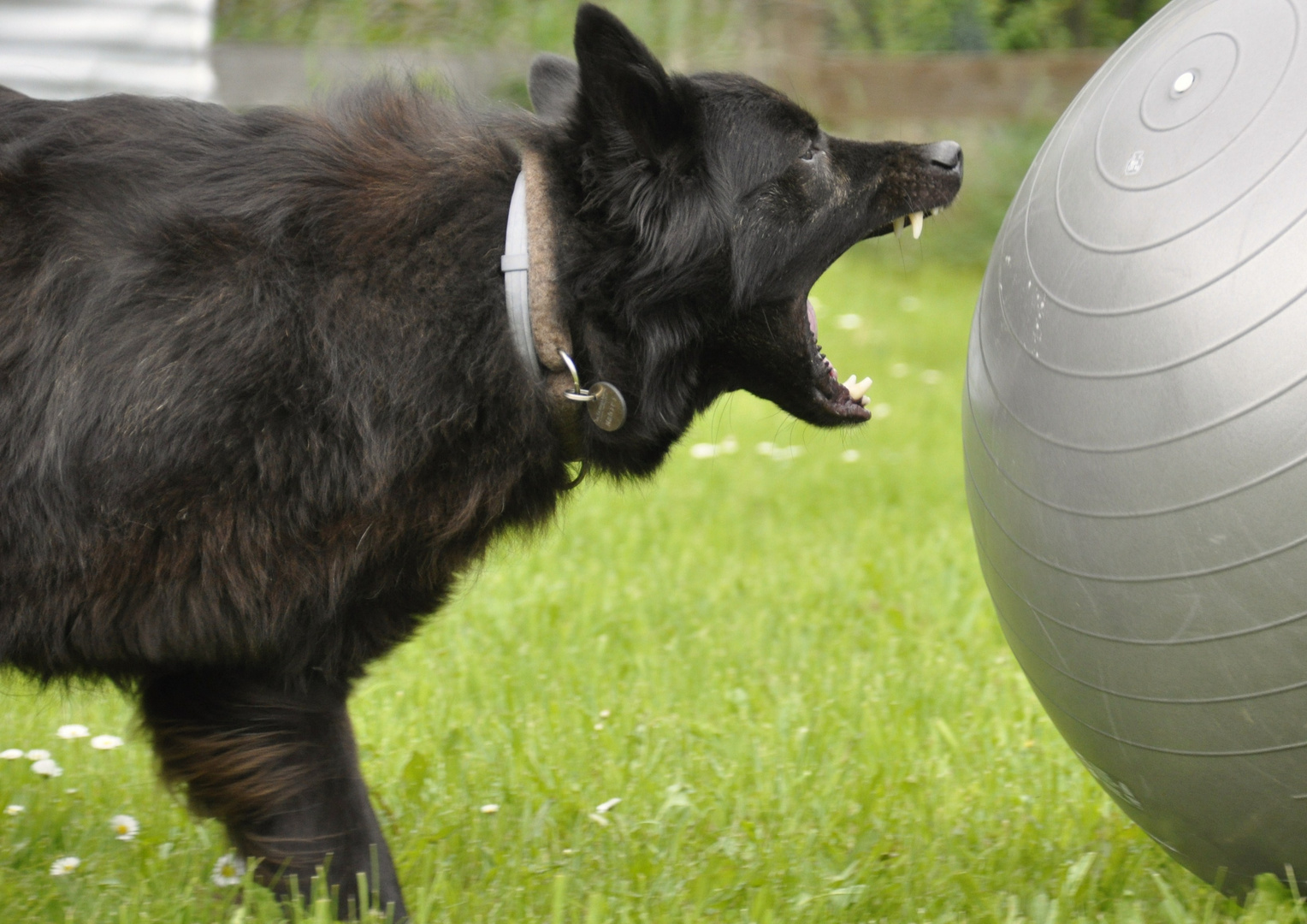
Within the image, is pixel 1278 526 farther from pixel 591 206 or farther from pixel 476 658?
pixel 476 658

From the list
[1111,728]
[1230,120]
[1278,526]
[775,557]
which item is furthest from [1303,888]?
[775,557]

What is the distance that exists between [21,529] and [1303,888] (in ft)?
7.10

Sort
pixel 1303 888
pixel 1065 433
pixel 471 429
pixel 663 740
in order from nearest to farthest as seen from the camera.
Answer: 1. pixel 1065 433
2. pixel 1303 888
3. pixel 471 429
4. pixel 663 740

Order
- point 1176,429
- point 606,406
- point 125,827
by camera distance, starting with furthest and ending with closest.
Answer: point 125,827, point 606,406, point 1176,429

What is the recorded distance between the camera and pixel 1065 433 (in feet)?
6.57

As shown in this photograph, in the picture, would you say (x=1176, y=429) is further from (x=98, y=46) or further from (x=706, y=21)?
(x=706, y=21)

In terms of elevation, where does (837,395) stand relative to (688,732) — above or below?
above

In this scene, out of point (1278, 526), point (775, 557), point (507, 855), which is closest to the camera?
point (1278, 526)

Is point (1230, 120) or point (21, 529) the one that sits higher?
point (1230, 120)

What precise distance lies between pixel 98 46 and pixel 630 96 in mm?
2395

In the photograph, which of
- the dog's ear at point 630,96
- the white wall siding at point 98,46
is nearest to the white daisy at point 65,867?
the dog's ear at point 630,96

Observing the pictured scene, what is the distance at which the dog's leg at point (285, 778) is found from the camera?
2363 millimetres

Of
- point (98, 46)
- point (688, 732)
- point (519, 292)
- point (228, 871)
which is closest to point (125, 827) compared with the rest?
point (228, 871)

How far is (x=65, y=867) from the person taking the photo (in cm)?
244
